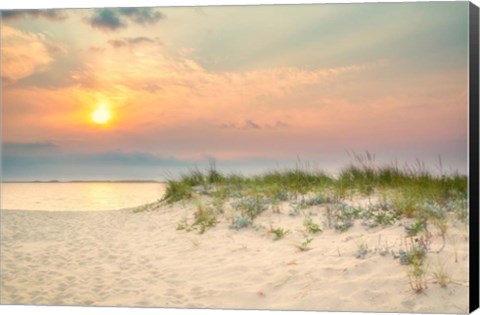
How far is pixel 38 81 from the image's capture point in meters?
7.26

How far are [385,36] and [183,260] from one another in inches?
107

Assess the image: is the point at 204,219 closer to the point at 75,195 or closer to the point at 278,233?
the point at 278,233

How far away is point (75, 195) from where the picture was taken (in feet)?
24.2

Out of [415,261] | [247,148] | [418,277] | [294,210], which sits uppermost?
[247,148]

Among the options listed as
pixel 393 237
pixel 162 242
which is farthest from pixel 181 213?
pixel 393 237

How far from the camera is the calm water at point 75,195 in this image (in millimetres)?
7215

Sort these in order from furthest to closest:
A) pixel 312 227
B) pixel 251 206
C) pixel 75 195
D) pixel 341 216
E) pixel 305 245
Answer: pixel 251 206 → pixel 75 195 → pixel 341 216 → pixel 312 227 → pixel 305 245

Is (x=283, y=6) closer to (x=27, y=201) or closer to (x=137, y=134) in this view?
(x=137, y=134)

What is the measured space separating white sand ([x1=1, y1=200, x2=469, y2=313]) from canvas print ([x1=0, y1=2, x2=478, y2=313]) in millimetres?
17

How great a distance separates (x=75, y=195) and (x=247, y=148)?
69.1 inches

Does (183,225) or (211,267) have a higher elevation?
(183,225)

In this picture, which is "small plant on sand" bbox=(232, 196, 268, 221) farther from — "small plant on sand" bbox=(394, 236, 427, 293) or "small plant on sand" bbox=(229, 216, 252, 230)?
"small plant on sand" bbox=(394, 236, 427, 293)

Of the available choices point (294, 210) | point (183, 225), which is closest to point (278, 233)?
point (294, 210)

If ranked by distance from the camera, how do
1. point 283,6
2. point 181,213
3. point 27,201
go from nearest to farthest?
point 283,6, point 27,201, point 181,213
